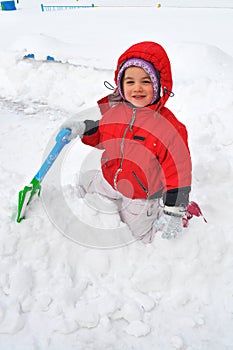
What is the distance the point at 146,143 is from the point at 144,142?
1 cm

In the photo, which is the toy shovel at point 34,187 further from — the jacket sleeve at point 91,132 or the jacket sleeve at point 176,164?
the jacket sleeve at point 176,164

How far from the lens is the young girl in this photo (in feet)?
5.20

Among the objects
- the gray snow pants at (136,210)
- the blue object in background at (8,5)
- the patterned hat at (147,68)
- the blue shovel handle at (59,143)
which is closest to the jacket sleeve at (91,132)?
the blue shovel handle at (59,143)

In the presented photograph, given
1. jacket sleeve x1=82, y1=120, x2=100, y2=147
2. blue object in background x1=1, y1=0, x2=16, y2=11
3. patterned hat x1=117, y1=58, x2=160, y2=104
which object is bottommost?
jacket sleeve x1=82, y1=120, x2=100, y2=147

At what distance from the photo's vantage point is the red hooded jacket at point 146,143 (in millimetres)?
1607

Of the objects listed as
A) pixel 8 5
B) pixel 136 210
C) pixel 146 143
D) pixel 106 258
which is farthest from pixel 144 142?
pixel 8 5

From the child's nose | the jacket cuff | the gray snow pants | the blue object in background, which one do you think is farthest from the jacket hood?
the blue object in background

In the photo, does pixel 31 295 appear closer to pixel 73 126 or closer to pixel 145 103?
pixel 73 126

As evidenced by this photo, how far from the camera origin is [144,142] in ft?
5.69

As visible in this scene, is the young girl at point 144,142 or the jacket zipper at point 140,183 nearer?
the young girl at point 144,142

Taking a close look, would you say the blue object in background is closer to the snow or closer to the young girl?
the snow

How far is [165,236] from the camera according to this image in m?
1.81

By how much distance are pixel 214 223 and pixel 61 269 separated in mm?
1162

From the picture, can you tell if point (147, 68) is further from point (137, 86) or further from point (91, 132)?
point (91, 132)
